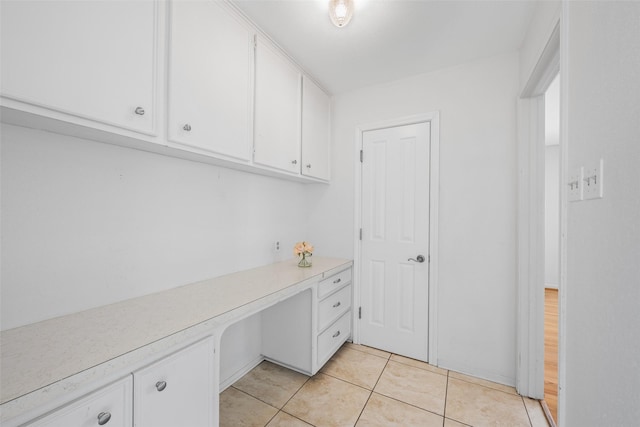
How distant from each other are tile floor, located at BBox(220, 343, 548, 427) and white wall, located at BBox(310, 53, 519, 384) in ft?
0.76

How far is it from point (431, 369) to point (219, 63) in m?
2.67

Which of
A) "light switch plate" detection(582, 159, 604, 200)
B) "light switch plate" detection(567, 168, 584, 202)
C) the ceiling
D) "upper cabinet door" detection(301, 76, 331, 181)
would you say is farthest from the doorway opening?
"upper cabinet door" detection(301, 76, 331, 181)

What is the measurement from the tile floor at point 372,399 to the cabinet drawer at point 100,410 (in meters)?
0.94

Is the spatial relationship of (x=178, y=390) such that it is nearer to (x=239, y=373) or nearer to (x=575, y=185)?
(x=239, y=373)

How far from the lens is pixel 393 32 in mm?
1689

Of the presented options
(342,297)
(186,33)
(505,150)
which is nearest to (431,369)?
(342,297)

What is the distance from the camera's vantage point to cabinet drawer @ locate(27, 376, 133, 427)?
67 centimetres

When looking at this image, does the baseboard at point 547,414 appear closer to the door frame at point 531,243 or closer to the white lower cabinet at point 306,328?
the door frame at point 531,243

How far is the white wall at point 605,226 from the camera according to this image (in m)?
0.60

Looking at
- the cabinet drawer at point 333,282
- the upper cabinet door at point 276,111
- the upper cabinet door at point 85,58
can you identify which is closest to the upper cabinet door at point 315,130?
the upper cabinet door at point 276,111

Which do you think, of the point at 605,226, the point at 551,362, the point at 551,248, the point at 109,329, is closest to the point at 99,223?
the point at 109,329

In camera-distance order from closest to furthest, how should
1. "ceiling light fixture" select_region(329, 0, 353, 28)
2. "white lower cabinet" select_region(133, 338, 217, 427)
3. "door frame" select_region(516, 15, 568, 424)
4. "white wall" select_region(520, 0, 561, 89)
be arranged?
"white lower cabinet" select_region(133, 338, 217, 427)
"white wall" select_region(520, 0, 561, 89)
"ceiling light fixture" select_region(329, 0, 353, 28)
"door frame" select_region(516, 15, 568, 424)

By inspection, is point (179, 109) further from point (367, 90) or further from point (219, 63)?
point (367, 90)

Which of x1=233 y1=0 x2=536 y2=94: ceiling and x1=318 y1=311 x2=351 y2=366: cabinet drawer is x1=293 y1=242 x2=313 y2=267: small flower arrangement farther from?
x1=233 y1=0 x2=536 y2=94: ceiling
